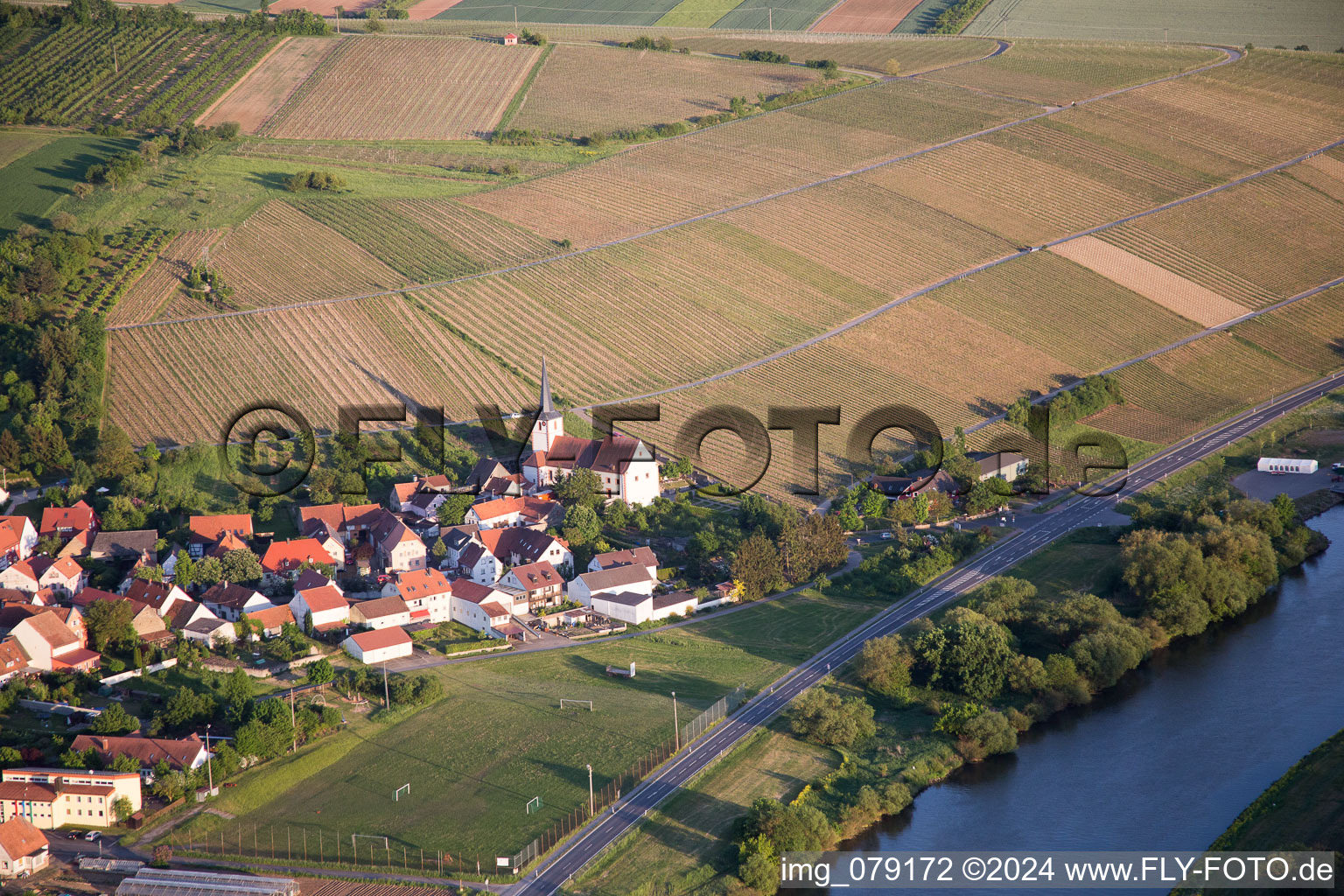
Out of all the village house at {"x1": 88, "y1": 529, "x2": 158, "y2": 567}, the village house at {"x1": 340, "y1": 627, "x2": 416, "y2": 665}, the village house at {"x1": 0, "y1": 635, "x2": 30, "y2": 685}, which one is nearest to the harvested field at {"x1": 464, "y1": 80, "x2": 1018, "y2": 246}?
the village house at {"x1": 88, "y1": 529, "x2": 158, "y2": 567}

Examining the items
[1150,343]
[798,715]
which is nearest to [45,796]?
[798,715]

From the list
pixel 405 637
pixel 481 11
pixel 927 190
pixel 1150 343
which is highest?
pixel 481 11

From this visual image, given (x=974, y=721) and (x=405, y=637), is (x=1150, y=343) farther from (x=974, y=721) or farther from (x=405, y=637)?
(x=405, y=637)

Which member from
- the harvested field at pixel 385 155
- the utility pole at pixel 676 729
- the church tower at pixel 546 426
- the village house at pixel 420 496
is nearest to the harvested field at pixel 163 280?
the harvested field at pixel 385 155

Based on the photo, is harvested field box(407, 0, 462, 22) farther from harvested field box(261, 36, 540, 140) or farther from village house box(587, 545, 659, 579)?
village house box(587, 545, 659, 579)

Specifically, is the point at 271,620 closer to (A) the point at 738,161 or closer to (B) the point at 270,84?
(A) the point at 738,161

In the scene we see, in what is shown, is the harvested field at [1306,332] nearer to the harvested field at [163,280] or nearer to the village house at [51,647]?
the harvested field at [163,280]
